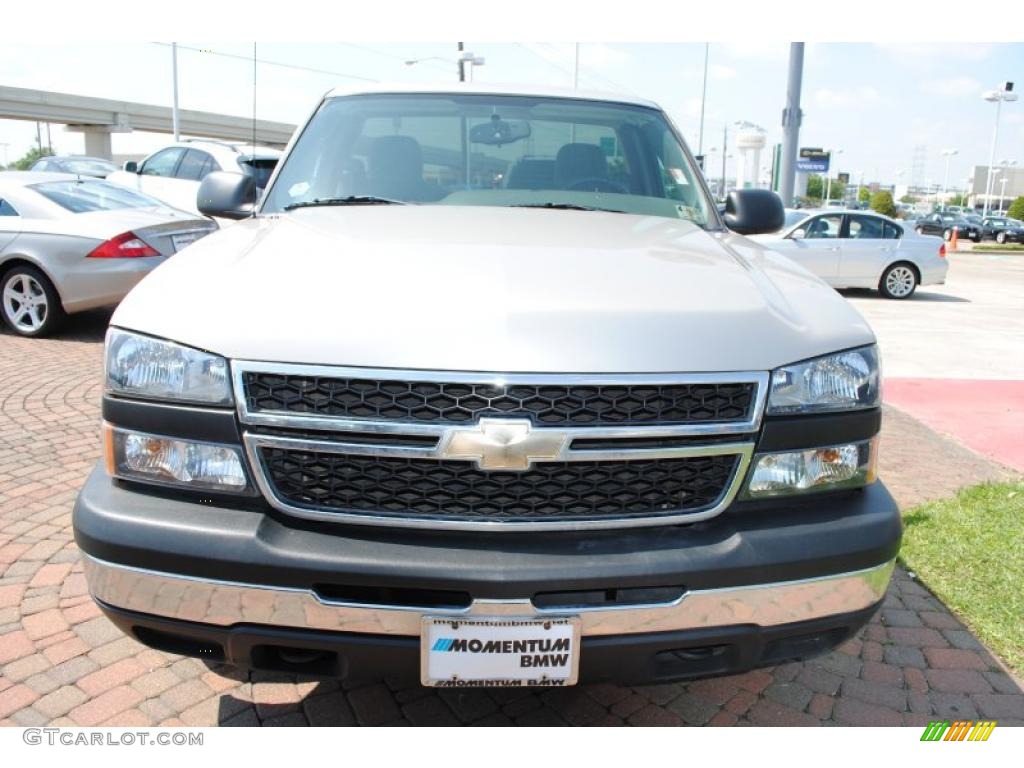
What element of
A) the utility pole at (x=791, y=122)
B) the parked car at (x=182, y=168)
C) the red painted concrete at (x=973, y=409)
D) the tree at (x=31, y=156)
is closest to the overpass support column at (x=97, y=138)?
the tree at (x=31, y=156)

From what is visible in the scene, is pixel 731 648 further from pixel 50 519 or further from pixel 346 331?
pixel 50 519

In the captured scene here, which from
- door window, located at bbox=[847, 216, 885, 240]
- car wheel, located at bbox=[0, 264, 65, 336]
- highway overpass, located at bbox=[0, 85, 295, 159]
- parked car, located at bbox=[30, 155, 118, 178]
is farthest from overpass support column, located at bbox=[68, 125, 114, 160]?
car wheel, located at bbox=[0, 264, 65, 336]

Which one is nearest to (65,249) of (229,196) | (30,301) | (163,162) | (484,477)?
(30,301)

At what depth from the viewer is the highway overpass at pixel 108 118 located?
61.8 metres

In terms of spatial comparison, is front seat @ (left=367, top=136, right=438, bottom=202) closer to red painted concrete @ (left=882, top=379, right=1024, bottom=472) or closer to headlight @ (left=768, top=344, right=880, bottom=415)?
headlight @ (left=768, top=344, right=880, bottom=415)

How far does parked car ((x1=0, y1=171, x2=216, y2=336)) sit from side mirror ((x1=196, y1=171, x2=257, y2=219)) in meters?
4.75

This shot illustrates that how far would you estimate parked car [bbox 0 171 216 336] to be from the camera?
7.92 metres

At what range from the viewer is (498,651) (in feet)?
6.52

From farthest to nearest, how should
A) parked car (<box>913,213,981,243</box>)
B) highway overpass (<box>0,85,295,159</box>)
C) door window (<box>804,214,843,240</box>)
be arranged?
highway overpass (<box>0,85,295,159</box>) → parked car (<box>913,213,981,243</box>) → door window (<box>804,214,843,240</box>)

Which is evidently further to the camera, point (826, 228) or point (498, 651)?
point (826, 228)

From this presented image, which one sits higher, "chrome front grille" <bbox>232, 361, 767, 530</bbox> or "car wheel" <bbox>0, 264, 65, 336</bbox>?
"chrome front grille" <bbox>232, 361, 767, 530</bbox>

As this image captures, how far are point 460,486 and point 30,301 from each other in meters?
7.73

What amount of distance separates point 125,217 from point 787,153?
12741mm

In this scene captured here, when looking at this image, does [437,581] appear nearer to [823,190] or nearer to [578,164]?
[578,164]
